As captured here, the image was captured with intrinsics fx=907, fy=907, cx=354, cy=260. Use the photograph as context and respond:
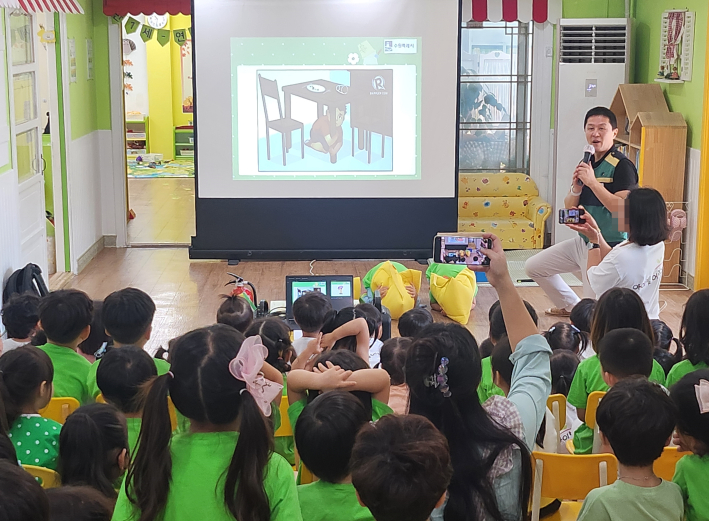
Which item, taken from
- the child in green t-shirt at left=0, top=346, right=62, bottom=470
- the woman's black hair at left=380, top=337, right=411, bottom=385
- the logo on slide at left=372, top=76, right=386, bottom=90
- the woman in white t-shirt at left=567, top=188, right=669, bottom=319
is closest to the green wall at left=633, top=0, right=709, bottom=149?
the logo on slide at left=372, top=76, right=386, bottom=90

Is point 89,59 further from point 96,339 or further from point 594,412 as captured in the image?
point 594,412

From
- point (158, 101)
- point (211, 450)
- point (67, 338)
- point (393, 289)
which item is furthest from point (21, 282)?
point (158, 101)

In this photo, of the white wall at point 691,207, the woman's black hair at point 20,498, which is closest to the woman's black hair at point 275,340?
the woman's black hair at point 20,498

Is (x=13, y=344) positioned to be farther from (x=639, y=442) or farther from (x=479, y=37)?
(x=479, y=37)

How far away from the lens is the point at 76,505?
5.60 feet

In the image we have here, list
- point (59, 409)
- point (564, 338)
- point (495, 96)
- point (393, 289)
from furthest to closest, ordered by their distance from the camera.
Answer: point (495, 96)
point (393, 289)
point (564, 338)
point (59, 409)

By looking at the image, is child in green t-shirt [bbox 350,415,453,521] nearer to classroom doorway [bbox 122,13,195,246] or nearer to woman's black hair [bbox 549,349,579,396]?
woman's black hair [bbox 549,349,579,396]

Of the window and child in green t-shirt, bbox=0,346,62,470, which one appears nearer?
child in green t-shirt, bbox=0,346,62,470

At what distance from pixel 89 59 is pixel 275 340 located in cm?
572

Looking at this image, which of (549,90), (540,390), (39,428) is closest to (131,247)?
(549,90)

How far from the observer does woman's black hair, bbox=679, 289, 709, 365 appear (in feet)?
9.73

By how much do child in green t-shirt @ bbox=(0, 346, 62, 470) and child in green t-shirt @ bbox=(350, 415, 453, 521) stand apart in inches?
45.7

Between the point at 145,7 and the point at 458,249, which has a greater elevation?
the point at 145,7

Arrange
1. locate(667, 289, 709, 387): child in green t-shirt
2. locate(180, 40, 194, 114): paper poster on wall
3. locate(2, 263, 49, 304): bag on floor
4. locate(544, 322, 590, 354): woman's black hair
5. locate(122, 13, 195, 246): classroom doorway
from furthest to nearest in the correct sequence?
locate(180, 40, 194, 114): paper poster on wall, locate(122, 13, 195, 246): classroom doorway, locate(2, 263, 49, 304): bag on floor, locate(544, 322, 590, 354): woman's black hair, locate(667, 289, 709, 387): child in green t-shirt
